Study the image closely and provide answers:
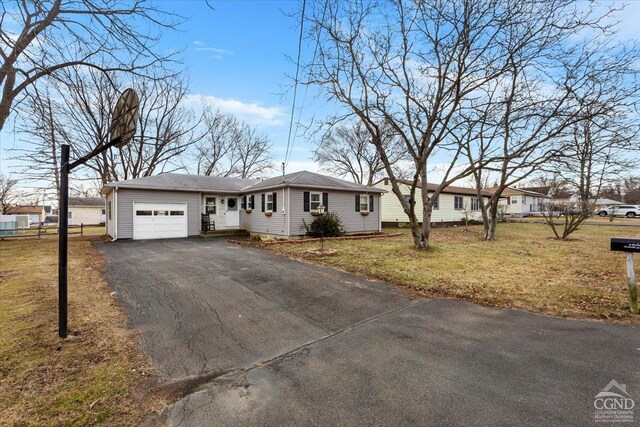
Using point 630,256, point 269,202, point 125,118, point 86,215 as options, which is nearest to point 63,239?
point 125,118

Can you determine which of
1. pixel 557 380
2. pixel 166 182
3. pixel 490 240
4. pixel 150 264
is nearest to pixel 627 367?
pixel 557 380

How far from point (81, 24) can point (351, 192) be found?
13.9m

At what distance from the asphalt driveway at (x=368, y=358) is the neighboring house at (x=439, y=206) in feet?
63.0

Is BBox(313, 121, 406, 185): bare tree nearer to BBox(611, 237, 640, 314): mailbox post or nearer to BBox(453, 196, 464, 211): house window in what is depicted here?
BBox(453, 196, 464, 211): house window

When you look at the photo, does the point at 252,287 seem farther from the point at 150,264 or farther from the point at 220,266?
the point at 150,264

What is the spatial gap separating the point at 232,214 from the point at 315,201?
243 inches

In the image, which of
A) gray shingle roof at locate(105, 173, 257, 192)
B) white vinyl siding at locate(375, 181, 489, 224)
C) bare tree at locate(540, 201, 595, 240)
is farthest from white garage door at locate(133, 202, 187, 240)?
bare tree at locate(540, 201, 595, 240)

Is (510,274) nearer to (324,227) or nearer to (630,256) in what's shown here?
(630,256)

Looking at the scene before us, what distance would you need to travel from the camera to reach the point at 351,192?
1723 centimetres

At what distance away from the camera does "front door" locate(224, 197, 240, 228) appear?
1856 cm

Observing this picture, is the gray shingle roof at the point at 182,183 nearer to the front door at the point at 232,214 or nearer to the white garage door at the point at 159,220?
the front door at the point at 232,214

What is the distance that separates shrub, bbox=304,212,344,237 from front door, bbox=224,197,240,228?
5914mm

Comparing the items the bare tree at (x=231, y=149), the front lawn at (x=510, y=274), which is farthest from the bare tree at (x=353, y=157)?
the front lawn at (x=510, y=274)

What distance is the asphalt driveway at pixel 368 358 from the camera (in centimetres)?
240
